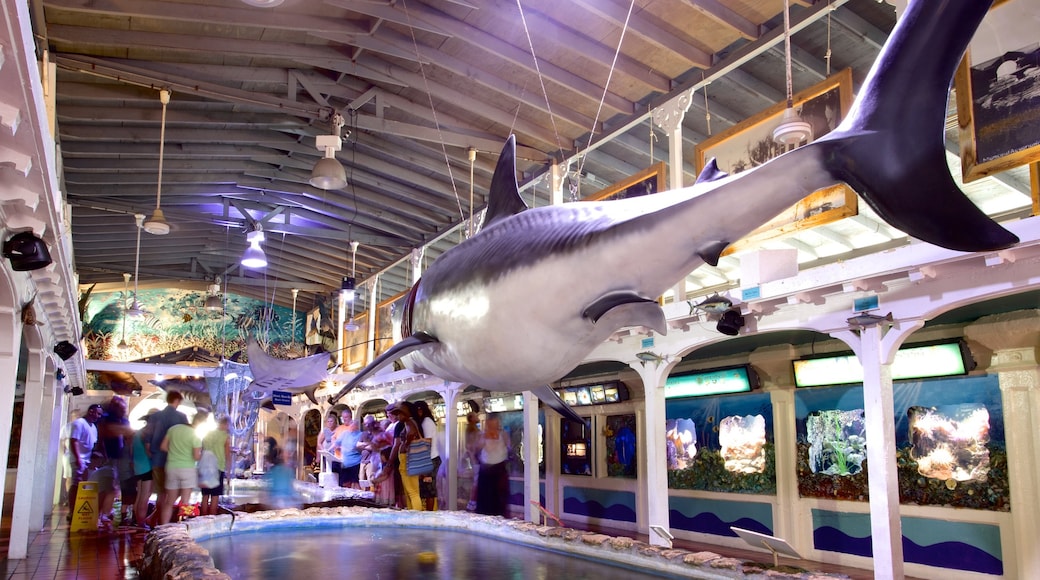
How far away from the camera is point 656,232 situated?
170 centimetres

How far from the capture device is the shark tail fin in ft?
4.51

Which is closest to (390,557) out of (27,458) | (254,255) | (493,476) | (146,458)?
Result: (146,458)

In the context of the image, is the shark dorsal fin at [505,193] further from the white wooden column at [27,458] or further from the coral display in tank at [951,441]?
the white wooden column at [27,458]

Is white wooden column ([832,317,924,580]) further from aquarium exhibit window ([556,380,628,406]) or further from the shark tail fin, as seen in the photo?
aquarium exhibit window ([556,380,628,406])

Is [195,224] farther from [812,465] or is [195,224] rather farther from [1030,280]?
[1030,280]

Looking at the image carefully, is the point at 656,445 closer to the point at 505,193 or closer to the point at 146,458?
the point at 146,458

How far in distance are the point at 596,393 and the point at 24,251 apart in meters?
9.91

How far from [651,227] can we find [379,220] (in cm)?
1419

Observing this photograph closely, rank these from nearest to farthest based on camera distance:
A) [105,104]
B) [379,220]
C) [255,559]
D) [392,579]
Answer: [392,579], [255,559], [105,104], [379,220]

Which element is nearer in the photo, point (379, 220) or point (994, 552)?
point (994, 552)

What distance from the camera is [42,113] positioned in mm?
3680

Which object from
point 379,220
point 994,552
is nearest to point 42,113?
point 994,552

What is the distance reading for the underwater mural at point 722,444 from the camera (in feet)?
33.4

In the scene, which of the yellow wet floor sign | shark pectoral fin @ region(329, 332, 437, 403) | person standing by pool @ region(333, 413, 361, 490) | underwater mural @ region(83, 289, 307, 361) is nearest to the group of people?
the yellow wet floor sign
